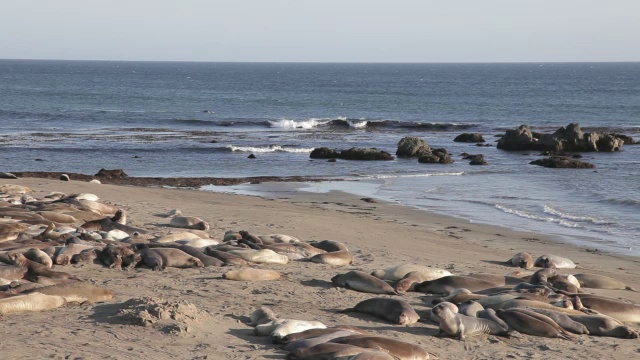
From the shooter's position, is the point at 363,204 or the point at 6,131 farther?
the point at 6,131

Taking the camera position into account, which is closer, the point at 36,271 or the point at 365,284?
the point at 36,271

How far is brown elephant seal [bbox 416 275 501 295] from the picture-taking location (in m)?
9.60

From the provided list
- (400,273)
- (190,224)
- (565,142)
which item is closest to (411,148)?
(565,142)

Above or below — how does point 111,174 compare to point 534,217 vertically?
below

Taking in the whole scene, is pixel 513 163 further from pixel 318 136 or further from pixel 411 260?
pixel 411 260

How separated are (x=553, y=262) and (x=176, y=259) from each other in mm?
5442

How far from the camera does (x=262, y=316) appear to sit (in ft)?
25.3

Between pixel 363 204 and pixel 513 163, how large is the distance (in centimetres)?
1336

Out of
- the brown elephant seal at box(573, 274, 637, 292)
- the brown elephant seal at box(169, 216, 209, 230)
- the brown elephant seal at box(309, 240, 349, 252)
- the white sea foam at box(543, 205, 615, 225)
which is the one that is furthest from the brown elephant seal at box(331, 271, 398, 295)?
the white sea foam at box(543, 205, 615, 225)

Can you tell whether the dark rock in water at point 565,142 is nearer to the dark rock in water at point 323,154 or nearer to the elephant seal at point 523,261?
the dark rock in water at point 323,154

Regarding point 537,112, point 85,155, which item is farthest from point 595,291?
point 537,112

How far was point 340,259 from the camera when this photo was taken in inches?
445

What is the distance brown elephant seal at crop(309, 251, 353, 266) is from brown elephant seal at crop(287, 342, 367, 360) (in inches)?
178

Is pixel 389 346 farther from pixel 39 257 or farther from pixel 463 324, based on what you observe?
pixel 39 257
